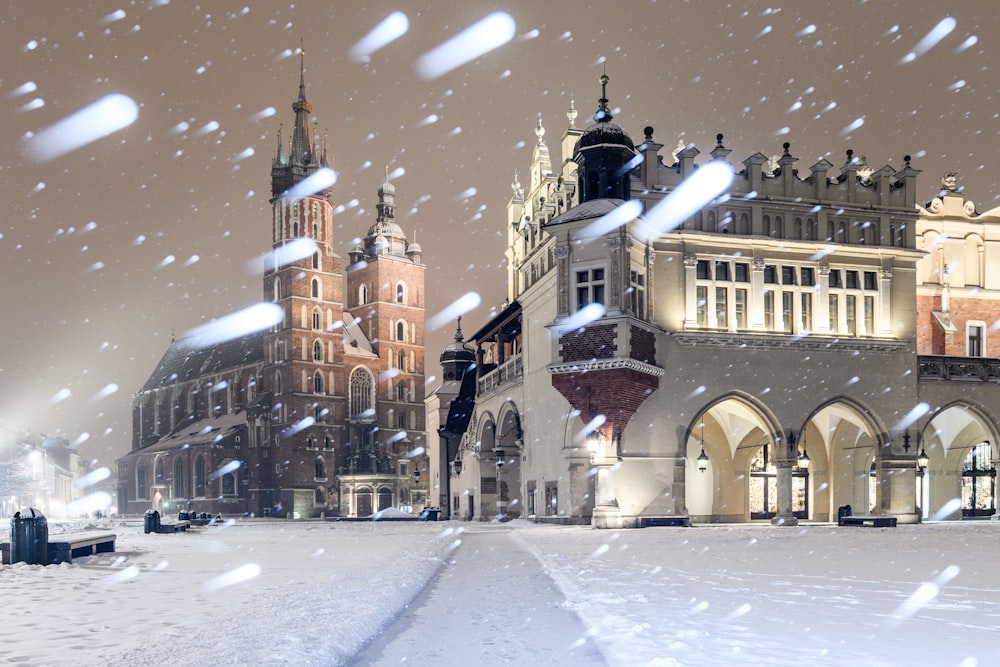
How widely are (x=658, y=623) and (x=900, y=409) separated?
31.9 meters

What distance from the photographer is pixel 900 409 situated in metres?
39.4

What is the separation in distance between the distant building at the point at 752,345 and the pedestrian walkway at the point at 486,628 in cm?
1992

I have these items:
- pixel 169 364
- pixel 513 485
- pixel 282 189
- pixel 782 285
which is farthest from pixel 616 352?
pixel 169 364

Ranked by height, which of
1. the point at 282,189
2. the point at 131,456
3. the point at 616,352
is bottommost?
the point at 131,456

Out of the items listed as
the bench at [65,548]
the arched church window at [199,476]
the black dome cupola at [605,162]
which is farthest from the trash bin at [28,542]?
the arched church window at [199,476]

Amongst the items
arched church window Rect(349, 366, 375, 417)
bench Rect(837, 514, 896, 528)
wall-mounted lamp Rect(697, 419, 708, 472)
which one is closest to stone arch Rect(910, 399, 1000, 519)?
bench Rect(837, 514, 896, 528)

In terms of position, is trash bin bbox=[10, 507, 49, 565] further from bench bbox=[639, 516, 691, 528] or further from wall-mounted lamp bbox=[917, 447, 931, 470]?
wall-mounted lamp bbox=[917, 447, 931, 470]

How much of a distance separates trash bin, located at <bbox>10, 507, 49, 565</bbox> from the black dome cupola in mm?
23014

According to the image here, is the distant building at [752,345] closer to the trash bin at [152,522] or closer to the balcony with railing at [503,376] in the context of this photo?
the balcony with railing at [503,376]

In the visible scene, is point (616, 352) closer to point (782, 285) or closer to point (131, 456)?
point (782, 285)

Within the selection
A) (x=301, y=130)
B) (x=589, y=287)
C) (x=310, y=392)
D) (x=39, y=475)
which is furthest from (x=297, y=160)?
(x=589, y=287)

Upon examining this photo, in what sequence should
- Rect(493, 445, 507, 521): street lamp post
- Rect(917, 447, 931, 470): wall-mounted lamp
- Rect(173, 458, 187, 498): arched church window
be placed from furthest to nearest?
Rect(173, 458, 187, 498): arched church window < Rect(493, 445, 507, 521): street lamp post < Rect(917, 447, 931, 470): wall-mounted lamp

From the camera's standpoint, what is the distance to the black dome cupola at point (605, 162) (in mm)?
37250

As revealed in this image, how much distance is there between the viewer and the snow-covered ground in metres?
8.93
